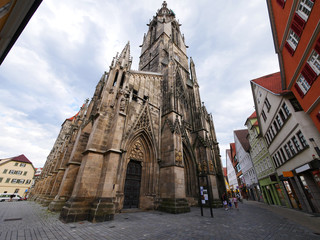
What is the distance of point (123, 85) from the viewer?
443 inches

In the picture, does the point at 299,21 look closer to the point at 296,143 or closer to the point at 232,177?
the point at 296,143

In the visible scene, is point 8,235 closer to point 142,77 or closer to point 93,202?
point 93,202

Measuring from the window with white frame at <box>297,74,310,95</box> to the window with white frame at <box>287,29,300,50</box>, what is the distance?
200 centimetres

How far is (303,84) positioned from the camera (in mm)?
8516

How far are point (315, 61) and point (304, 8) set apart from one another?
2935 millimetres

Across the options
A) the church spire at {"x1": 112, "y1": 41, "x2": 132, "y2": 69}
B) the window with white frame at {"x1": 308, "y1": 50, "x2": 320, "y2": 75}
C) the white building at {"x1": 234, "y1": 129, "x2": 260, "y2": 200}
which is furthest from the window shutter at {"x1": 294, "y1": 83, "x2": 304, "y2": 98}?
the white building at {"x1": 234, "y1": 129, "x2": 260, "y2": 200}

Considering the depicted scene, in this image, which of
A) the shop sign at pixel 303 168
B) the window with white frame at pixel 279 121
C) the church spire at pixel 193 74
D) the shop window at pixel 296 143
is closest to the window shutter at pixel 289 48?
the window with white frame at pixel 279 121

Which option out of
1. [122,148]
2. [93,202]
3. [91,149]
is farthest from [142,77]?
[93,202]

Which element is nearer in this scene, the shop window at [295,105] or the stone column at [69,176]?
the stone column at [69,176]

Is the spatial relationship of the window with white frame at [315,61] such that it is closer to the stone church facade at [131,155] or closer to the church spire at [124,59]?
the stone church facade at [131,155]

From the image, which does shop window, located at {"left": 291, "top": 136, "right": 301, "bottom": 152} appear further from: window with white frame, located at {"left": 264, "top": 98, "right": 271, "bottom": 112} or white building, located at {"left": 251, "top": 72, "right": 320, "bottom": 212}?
window with white frame, located at {"left": 264, "top": 98, "right": 271, "bottom": 112}

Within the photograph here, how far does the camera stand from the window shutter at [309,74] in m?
7.29

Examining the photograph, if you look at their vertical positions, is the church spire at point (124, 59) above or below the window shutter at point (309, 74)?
above

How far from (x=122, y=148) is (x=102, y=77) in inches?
376
